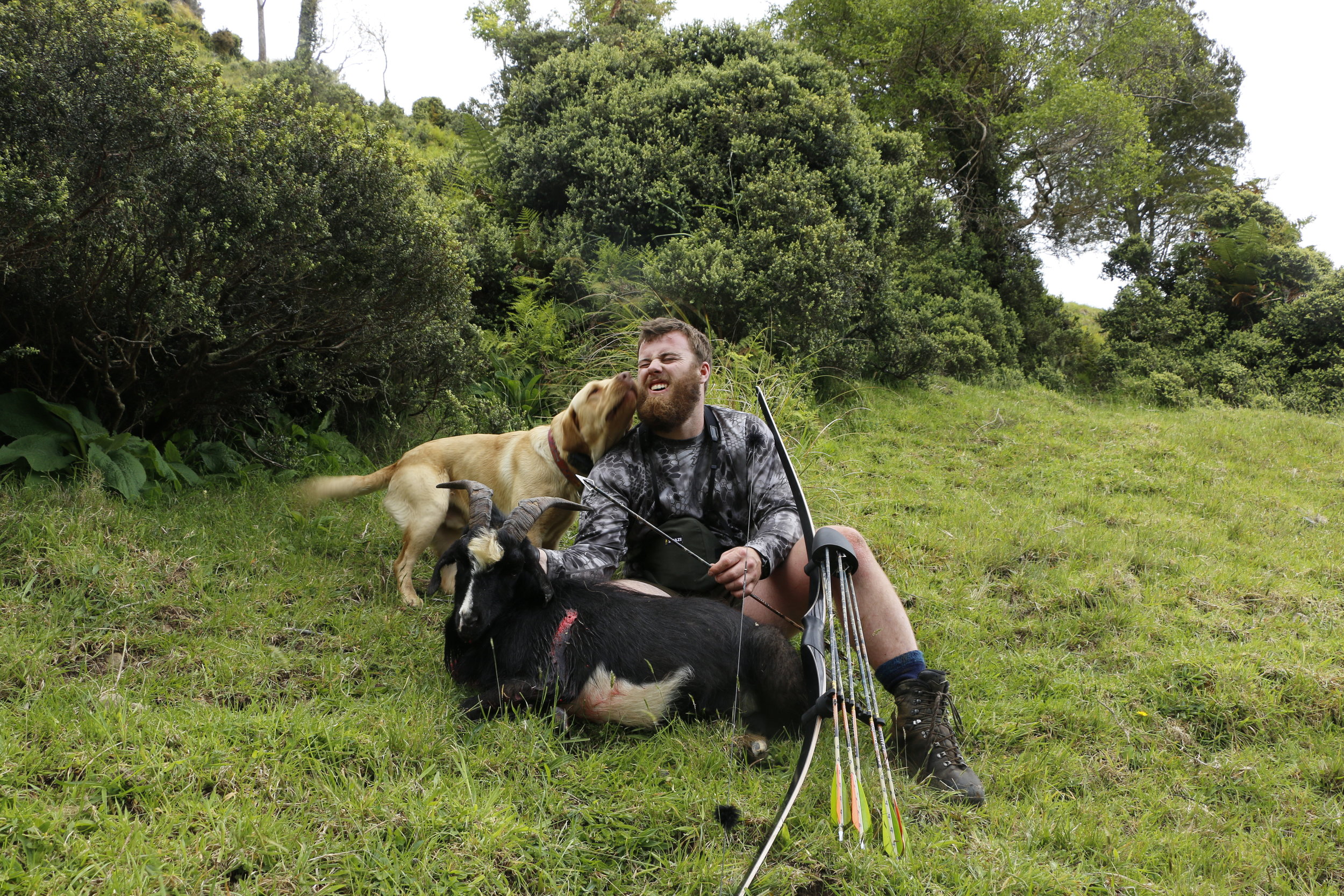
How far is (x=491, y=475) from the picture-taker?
14.3ft

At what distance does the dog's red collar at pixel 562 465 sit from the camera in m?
4.14

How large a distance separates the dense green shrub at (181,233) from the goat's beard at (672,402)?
2.14 m

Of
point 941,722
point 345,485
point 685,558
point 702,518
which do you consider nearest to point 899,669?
point 941,722

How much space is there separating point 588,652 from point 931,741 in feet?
4.09

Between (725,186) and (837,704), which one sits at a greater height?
(725,186)

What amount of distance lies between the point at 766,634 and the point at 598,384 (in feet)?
5.14

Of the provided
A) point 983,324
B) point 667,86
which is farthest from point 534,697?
point 983,324

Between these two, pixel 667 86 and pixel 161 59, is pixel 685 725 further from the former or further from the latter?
pixel 667 86

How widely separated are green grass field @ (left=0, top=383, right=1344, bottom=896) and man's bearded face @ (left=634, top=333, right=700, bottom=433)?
1385 mm

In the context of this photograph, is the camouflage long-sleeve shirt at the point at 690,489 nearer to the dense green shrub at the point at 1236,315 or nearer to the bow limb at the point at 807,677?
the bow limb at the point at 807,677

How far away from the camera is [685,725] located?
287cm

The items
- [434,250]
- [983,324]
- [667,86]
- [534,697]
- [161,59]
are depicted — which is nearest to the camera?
[534,697]

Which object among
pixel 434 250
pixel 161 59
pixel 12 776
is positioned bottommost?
pixel 12 776

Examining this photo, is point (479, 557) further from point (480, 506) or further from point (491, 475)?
point (491, 475)
